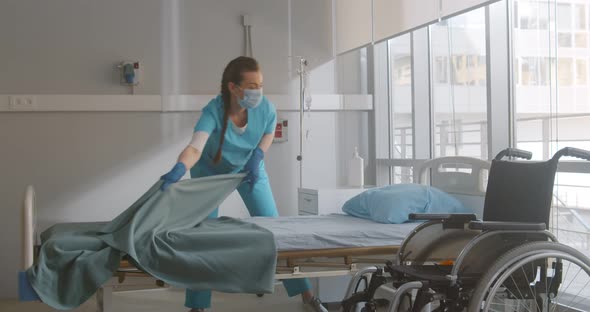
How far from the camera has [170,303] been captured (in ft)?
13.1

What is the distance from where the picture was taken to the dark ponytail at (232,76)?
10.6ft

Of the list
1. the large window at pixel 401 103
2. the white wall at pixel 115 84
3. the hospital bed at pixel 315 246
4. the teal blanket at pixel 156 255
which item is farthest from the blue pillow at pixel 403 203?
the white wall at pixel 115 84

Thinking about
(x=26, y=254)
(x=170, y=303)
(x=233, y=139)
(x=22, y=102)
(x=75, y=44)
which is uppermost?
(x=75, y=44)

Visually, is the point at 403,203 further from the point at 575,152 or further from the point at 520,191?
the point at 575,152

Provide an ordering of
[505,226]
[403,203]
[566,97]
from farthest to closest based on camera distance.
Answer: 1. [403,203]
2. [566,97]
3. [505,226]

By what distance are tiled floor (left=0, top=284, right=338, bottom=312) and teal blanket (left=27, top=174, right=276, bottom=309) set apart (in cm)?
123

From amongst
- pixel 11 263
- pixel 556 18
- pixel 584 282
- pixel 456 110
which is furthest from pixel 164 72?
pixel 584 282

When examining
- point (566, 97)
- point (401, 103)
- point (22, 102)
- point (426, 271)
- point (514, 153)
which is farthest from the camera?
point (401, 103)

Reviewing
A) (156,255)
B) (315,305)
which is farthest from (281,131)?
(156,255)

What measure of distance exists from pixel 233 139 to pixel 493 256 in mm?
1473

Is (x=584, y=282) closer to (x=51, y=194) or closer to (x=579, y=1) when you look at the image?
(x=579, y=1)

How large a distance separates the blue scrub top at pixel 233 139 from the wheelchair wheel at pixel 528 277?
1440 mm

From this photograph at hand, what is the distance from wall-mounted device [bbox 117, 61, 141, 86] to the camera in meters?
4.38

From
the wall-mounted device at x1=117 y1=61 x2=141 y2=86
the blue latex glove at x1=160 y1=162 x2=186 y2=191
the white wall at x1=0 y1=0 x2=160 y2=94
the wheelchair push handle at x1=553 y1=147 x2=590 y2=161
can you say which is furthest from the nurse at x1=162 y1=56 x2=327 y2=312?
the wheelchair push handle at x1=553 y1=147 x2=590 y2=161
